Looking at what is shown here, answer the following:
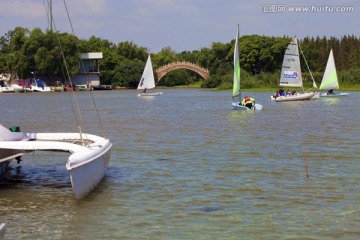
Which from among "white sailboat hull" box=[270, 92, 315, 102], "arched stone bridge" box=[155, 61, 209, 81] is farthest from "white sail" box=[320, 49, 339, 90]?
A: "arched stone bridge" box=[155, 61, 209, 81]

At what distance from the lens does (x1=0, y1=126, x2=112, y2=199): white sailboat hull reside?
10.4m

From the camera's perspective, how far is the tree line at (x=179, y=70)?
103 m

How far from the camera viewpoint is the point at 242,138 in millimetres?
22219

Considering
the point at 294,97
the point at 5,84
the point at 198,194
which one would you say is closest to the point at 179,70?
the point at 5,84

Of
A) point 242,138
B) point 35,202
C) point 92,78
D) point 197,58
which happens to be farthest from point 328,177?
point 197,58

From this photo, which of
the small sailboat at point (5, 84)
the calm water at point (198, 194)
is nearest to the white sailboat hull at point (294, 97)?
the calm water at point (198, 194)

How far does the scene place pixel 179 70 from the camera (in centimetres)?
13188

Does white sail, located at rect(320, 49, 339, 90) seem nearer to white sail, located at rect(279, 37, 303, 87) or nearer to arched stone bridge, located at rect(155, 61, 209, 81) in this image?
white sail, located at rect(279, 37, 303, 87)

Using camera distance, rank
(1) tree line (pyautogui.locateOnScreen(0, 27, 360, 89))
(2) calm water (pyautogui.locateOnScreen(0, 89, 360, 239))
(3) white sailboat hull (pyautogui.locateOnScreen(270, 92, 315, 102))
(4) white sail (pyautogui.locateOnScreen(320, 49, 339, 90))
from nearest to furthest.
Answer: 1. (2) calm water (pyautogui.locateOnScreen(0, 89, 360, 239))
2. (3) white sailboat hull (pyautogui.locateOnScreen(270, 92, 315, 102))
3. (4) white sail (pyautogui.locateOnScreen(320, 49, 339, 90))
4. (1) tree line (pyautogui.locateOnScreen(0, 27, 360, 89))

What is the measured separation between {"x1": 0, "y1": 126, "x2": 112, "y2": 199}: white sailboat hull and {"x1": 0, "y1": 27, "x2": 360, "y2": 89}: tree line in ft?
256

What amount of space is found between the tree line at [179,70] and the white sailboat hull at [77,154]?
78.1 m

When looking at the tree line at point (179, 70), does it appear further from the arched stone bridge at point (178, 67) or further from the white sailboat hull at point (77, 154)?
the white sailboat hull at point (77, 154)

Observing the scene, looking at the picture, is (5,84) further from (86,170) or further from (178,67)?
(86,170)

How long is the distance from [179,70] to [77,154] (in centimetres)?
12174
